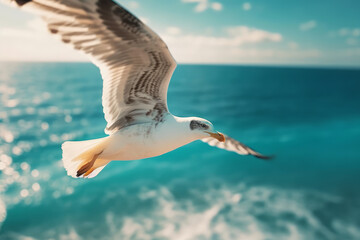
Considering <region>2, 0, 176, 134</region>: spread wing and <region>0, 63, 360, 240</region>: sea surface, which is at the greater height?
<region>2, 0, 176, 134</region>: spread wing

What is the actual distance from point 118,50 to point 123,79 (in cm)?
57

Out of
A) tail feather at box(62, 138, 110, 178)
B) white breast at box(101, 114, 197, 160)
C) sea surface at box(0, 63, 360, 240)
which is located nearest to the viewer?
white breast at box(101, 114, 197, 160)

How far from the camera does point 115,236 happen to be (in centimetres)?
1538

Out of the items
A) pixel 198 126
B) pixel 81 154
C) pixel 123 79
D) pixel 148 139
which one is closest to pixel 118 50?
pixel 123 79

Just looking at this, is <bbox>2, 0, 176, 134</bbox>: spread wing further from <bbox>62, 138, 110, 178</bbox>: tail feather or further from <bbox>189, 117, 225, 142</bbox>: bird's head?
<bbox>189, 117, 225, 142</bbox>: bird's head

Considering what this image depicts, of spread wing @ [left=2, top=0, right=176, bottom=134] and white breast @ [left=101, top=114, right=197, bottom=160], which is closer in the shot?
spread wing @ [left=2, top=0, right=176, bottom=134]

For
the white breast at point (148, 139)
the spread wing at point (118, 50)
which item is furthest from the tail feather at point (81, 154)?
the spread wing at point (118, 50)

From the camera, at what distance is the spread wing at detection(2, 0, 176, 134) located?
115 inches

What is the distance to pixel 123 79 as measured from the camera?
4.05m

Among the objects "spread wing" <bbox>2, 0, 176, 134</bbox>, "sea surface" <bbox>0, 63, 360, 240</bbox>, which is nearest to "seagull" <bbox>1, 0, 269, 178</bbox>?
"spread wing" <bbox>2, 0, 176, 134</bbox>

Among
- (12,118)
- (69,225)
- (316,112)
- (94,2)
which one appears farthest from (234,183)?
(316,112)

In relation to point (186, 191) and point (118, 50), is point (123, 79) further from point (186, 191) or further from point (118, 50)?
point (186, 191)

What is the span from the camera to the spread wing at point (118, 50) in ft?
9.62

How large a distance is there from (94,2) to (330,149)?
105ft
